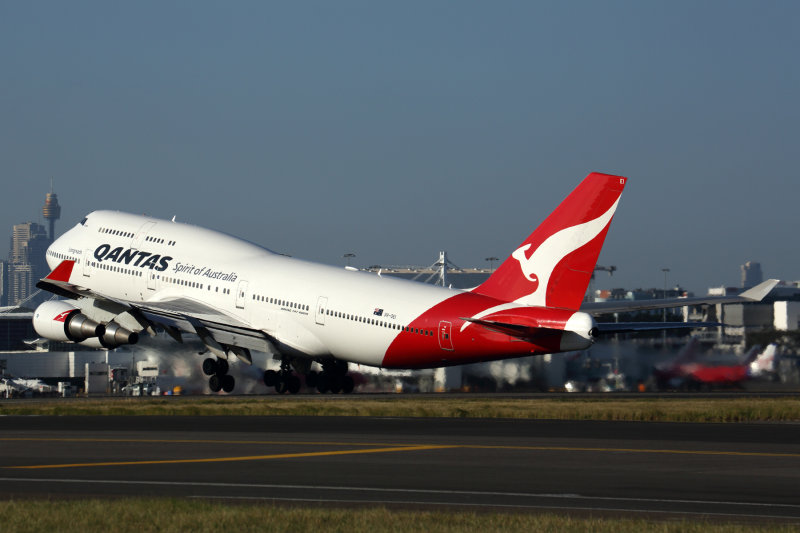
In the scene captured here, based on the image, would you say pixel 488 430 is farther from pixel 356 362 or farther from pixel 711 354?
pixel 711 354

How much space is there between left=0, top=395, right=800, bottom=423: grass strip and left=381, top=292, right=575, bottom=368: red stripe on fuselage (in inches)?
75.5

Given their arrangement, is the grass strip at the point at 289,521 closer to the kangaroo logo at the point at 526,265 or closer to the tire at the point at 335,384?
the kangaroo logo at the point at 526,265

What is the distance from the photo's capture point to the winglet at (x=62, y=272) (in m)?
62.8

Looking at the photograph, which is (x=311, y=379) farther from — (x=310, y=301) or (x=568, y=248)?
(x=568, y=248)

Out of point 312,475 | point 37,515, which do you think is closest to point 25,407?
point 312,475

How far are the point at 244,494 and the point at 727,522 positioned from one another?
7814mm

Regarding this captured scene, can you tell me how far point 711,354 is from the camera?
62688mm

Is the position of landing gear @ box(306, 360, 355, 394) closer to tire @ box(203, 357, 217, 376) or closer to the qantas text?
tire @ box(203, 357, 217, 376)

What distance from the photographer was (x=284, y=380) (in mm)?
61781

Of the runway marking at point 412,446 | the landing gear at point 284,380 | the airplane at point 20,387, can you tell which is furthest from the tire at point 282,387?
the airplane at point 20,387

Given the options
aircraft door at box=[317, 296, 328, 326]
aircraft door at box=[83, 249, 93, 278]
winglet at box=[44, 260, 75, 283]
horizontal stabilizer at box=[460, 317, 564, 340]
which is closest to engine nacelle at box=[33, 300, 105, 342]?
winglet at box=[44, 260, 75, 283]

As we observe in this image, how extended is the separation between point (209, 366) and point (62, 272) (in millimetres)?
9315

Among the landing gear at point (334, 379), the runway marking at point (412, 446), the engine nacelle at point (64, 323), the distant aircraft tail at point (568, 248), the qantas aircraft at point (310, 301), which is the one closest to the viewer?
the runway marking at point (412, 446)

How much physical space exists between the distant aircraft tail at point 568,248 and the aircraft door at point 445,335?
3.07m
